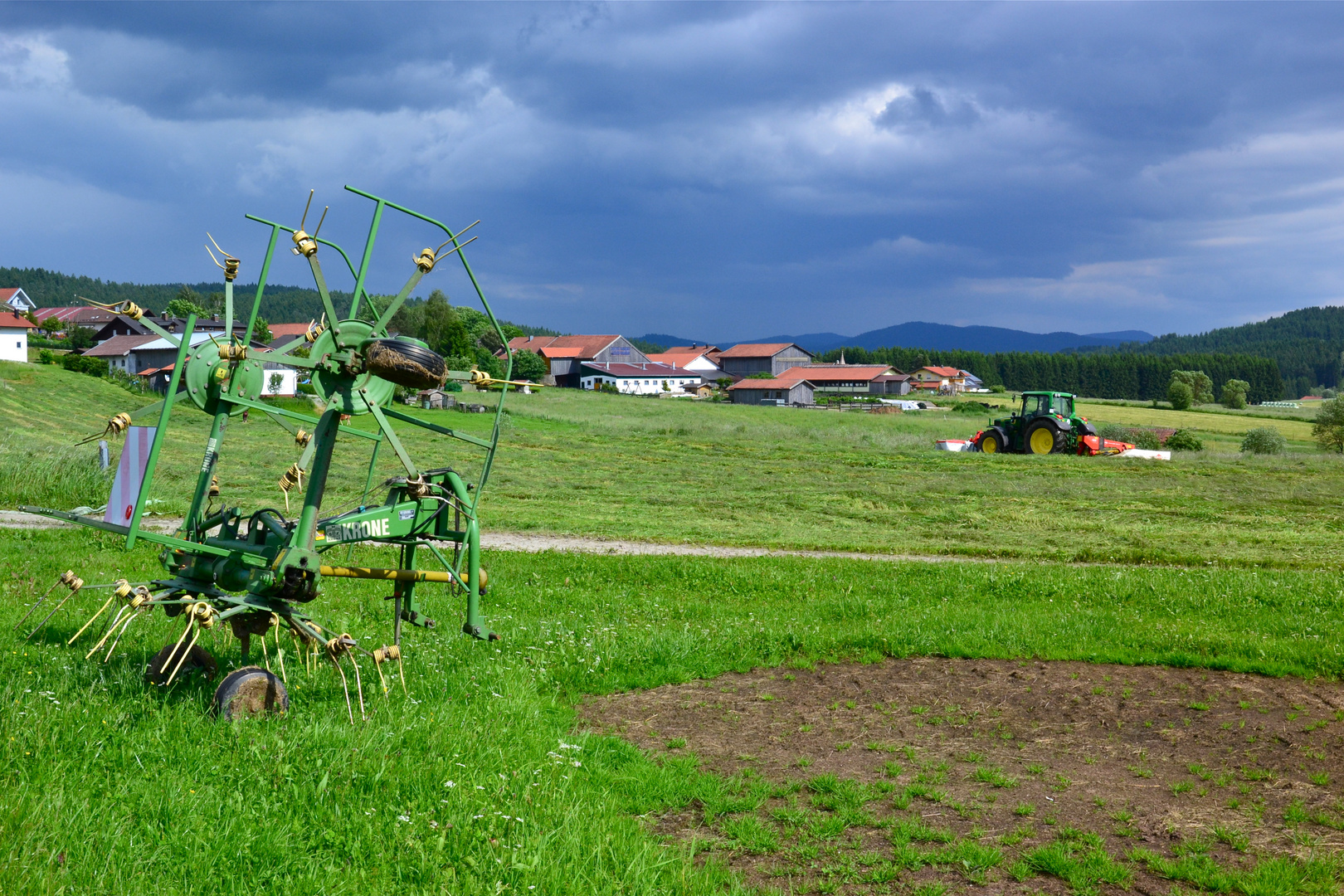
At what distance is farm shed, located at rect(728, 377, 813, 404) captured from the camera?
110m

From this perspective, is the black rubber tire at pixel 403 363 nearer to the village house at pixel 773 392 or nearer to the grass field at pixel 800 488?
the grass field at pixel 800 488

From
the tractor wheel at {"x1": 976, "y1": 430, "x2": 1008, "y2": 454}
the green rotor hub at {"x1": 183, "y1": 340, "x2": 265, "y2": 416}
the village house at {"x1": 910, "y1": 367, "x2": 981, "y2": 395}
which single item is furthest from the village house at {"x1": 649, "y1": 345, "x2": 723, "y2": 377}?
the green rotor hub at {"x1": 183, "y1": 340, "x2": 265, "y2": 416}

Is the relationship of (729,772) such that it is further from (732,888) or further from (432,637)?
(432,637)

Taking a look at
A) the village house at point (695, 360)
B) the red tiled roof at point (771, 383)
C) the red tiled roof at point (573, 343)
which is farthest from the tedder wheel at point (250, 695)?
the village house at point (695, 360)

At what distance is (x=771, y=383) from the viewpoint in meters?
111

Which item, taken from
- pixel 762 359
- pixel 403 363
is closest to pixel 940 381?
pixel 762 359

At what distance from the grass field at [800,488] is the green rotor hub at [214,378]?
8.97 feet

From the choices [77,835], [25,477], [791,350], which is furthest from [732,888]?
[791,350]

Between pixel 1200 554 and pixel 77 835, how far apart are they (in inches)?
783

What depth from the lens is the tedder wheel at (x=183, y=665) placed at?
21.9 ft

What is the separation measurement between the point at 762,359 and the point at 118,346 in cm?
9134

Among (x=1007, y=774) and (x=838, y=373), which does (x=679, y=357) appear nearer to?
(x=838, y=373)

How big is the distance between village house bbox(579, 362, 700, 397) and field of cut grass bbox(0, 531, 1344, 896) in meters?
107

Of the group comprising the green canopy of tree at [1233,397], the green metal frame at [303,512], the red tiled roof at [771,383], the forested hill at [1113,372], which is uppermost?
the forested hill at [1113,372]
